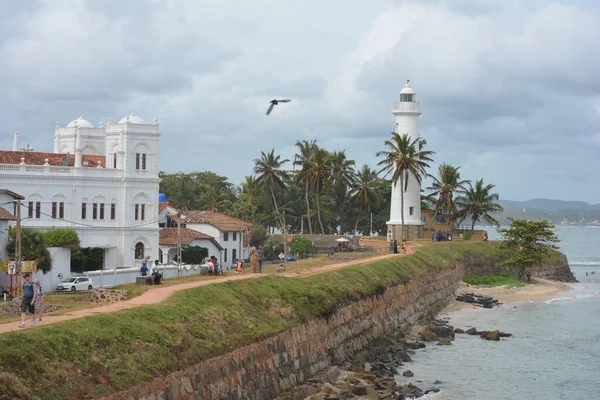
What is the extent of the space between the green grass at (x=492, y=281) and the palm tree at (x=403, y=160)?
29.9 feet

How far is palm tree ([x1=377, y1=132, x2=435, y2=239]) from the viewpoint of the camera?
77.4 m

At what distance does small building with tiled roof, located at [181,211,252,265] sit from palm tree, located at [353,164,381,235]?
65.7 feet

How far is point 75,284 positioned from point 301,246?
109ft

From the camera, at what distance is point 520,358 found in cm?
4091

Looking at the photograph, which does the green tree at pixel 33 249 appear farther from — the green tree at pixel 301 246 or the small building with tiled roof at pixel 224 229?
the green tree at pixel 301 246

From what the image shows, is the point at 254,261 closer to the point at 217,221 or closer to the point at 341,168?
the point at 217,221

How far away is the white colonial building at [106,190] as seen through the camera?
61.4 meters

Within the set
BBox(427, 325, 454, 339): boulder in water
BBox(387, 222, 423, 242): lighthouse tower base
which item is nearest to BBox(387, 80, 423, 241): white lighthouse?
BBox(387, 222, 423, 242): lighthouse tower base

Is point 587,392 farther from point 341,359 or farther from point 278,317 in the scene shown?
point 278,317

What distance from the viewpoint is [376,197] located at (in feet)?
308

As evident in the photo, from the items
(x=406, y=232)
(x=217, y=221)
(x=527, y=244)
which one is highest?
(x=217, y=221)

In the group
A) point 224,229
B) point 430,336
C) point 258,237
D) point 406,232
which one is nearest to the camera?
point 430,336

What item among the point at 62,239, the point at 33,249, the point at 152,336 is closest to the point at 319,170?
the point at 62,239

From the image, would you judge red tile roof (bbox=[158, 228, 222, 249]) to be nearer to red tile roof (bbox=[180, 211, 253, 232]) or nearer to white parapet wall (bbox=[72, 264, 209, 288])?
red tile roof (bbox=[180, 211, 253, 232])
